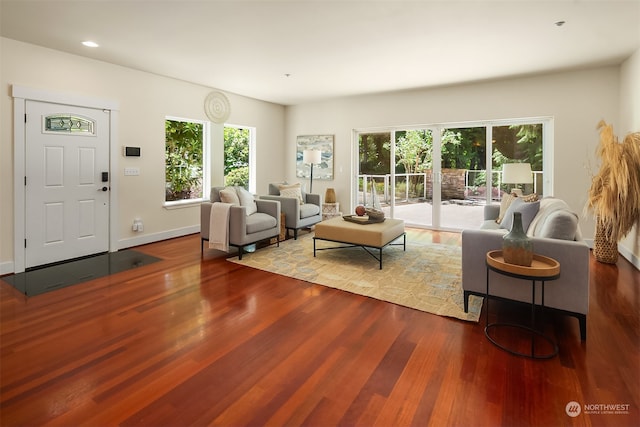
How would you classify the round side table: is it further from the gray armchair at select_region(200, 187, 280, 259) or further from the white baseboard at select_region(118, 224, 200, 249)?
the white baseboard at select_region(118, 224, 200, 249)

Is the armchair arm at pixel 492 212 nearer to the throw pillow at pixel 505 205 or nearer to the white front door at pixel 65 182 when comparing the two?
the throw pillow at pixel 505 205

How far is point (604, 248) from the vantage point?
4.10 m

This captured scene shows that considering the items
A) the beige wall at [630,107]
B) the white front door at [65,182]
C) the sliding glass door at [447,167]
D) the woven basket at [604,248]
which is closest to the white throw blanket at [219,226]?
the white front door at [65,182]

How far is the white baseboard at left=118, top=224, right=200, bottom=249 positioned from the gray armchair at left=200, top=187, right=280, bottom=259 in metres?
1.13

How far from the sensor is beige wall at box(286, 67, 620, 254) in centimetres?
483

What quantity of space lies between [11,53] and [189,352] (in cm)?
405

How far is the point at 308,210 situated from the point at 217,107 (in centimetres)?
263

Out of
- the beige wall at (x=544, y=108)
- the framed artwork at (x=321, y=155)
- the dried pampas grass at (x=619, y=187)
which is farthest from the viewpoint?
the framed artwork at (x=321, y=155)

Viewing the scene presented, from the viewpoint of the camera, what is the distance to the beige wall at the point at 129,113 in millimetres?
3709

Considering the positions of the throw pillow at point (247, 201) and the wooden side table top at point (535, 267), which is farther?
the throw pillow at point (247, 201)

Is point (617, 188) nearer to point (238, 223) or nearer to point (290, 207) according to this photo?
point (290, 207)

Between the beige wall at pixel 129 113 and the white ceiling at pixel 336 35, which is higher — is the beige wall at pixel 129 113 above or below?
below

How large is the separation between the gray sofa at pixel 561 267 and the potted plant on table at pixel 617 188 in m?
1.44

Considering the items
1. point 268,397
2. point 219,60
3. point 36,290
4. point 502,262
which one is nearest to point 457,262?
point 502,262
